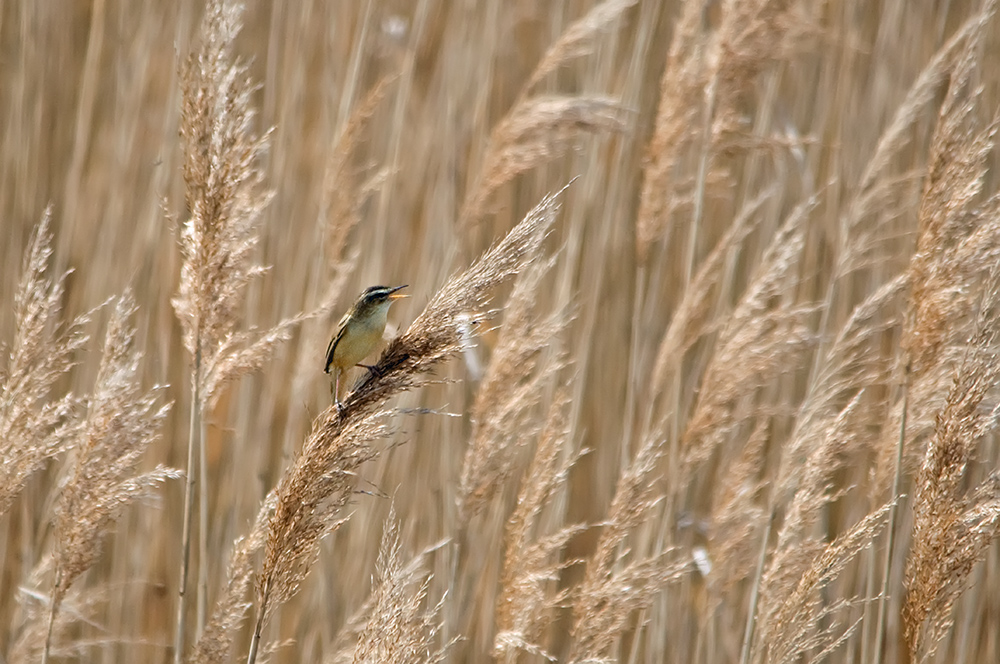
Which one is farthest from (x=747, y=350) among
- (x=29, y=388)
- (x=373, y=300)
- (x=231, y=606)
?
(x=29, y=388)

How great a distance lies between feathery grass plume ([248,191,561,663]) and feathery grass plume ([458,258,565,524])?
65 cm

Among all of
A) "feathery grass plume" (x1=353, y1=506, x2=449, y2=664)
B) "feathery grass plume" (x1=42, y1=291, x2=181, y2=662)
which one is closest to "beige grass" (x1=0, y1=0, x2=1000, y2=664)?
"feathery grass plume" (x1=42, y1=291, x2=181, y2=662)

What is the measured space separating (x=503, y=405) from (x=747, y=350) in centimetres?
78

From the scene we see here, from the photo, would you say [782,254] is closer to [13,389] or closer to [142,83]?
[13,389]

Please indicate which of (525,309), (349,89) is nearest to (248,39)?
(349,89)

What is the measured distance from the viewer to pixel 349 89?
131 inches

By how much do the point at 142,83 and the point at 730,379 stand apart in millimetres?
2488

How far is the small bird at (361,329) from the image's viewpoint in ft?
8.25

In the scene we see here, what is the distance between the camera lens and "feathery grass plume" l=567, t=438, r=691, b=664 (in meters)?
2.19

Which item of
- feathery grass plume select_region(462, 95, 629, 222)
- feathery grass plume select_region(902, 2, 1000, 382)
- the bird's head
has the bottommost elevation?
the bird's head

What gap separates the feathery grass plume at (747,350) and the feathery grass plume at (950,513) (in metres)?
0.82

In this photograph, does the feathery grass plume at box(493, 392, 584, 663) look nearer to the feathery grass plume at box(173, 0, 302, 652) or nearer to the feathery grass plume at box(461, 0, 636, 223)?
the feathery grass plume at box(173, 0, 302, 652)

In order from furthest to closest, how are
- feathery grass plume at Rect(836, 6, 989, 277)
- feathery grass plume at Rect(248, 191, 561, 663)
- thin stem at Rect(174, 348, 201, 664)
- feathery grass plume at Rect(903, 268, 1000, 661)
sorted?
feathery grass plume at Rect(836, 6, 989, 277), thin stem at Rect(174, 348, 201, 664), feathery grass plume at Rect(903, 268, 1000, 661), feathery grass plume at Rect(248, 191, 561, 663)

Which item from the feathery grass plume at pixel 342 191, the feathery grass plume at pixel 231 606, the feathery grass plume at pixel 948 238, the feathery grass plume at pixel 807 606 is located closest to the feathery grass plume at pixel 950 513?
the feathery grass plume at pixel 807 606
